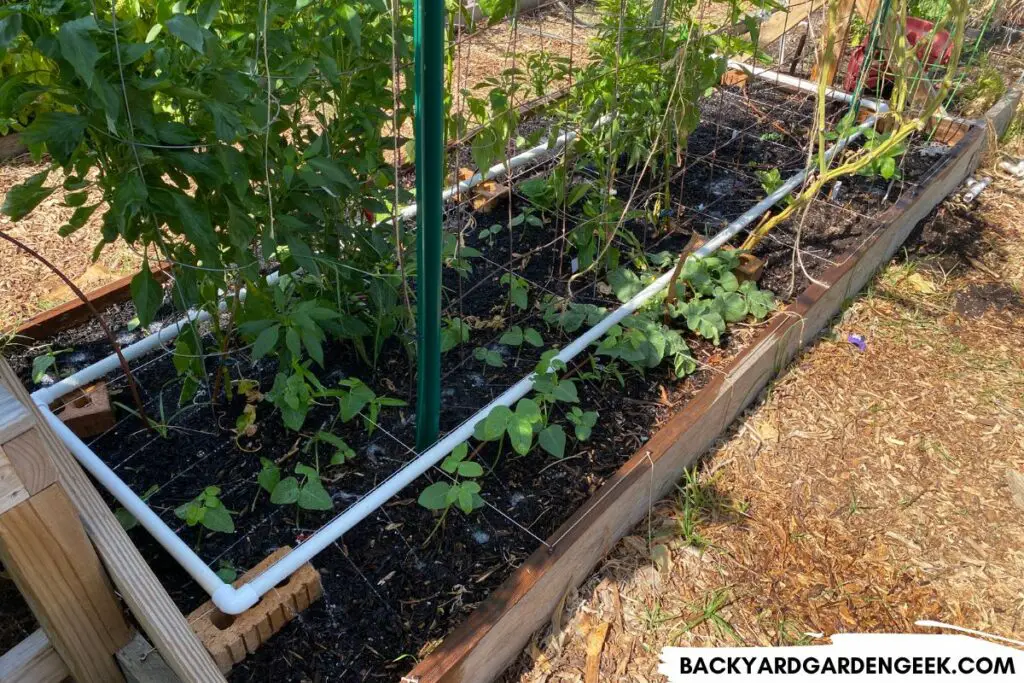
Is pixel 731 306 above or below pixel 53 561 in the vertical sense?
below

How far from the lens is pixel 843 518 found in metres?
2.46

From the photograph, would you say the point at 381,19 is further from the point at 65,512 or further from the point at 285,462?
the point at 65,512

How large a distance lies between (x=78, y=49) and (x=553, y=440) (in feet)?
4.78

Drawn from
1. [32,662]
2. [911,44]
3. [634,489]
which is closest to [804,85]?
[911,44]

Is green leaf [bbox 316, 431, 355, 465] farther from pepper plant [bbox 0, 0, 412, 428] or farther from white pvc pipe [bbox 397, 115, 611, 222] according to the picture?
white pvc pipe [bbox 397, 115, 611, 222]

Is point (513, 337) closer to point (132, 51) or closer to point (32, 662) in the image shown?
point (132, 51)

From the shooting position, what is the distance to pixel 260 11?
63.0 inches

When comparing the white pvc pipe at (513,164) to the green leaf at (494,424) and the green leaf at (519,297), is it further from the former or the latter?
the green leaf at (494,424)

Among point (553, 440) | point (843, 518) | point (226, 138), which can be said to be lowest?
point (843, 518)

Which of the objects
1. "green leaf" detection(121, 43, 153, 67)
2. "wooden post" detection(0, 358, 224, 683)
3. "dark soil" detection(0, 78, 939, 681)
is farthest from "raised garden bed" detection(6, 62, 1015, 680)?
"green leaf" detection(121, 43, 153, 67)

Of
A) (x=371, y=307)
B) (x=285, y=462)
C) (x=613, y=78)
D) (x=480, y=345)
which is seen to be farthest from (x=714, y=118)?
(x=285, y=462)

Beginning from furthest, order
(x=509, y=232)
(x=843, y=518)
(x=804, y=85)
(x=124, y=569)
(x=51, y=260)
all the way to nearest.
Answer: (x=804, y=85) → (x=51, y=260) → (x=509, y=232) → (x=843, y=518) → (x=124, y=569)

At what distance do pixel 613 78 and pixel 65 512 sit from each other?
93.9 inches

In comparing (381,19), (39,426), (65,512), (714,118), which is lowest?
(714,118)
